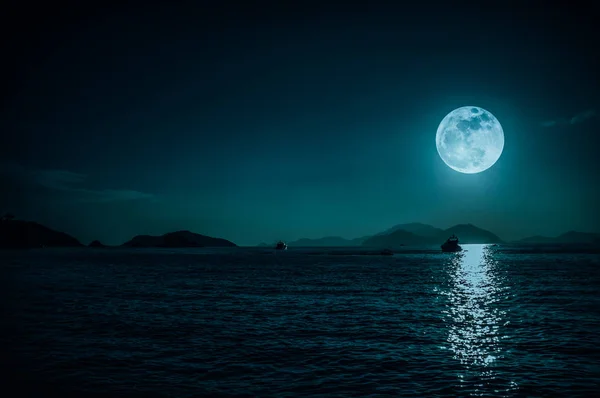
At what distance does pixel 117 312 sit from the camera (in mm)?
34688

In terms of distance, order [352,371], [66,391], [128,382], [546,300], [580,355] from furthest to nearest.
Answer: [546,300] → [580,355] → [352,371] → [128,382] → [66,391]

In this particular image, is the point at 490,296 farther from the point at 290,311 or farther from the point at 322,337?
the point at 322,337

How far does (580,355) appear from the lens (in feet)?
68.4

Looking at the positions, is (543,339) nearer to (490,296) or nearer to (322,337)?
(322,337)

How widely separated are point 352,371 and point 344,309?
1831 centimetres

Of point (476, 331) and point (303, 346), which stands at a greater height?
point (303, 346)

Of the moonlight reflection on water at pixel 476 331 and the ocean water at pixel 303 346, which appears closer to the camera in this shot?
the ocean water at pixel 303 346

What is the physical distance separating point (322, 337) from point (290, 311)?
10.6m

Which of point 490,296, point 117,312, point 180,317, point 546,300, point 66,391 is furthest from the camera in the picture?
point 490,296

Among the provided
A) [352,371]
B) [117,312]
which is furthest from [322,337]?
[117,312]

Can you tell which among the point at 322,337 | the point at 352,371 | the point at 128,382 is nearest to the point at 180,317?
the point at 322,337

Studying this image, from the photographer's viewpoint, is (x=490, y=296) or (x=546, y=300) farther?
(x=490, y=296)

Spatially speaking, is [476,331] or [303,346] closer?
[303,346]

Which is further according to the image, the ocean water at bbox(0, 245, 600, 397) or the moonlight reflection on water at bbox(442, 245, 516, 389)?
the moonlight reflection on water at bbox(442, 245, 516, 389)
